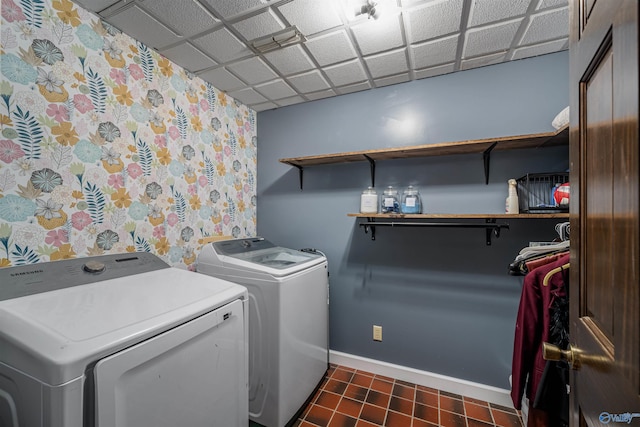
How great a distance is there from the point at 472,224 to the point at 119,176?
2221 millimetres

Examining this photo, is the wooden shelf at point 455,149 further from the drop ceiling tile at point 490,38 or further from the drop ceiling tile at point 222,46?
the drop ceiling tile at point 222,46

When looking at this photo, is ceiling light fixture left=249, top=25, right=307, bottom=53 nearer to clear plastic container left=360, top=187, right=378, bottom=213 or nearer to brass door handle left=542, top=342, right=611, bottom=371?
clear plastic container left=360, top=187, right=378, bottom=213

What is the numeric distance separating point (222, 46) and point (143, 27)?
410 millimetres

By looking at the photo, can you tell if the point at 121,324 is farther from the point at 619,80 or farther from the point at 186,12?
the point at 186,12

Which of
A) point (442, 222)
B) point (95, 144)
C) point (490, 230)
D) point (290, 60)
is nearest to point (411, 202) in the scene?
point (442, 222)

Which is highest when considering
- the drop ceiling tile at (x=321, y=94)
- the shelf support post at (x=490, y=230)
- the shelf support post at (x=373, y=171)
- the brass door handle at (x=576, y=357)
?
the drop ceiling tile at (x=321, y=94)

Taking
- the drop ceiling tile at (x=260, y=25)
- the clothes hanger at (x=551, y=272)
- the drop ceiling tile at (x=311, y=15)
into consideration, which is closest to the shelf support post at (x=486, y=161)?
the clothes hanger at (x=551, y=272)

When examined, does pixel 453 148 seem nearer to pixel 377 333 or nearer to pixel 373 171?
pixel 373 171

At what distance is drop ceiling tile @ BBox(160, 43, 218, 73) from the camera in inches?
63.0

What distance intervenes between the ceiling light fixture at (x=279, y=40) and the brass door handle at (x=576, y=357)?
5.66ft

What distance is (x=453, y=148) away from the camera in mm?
1701

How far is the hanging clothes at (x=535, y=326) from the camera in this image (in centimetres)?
108

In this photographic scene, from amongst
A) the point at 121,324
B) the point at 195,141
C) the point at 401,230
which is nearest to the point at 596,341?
the point at 121,324

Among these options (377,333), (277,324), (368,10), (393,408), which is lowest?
(393,408)
